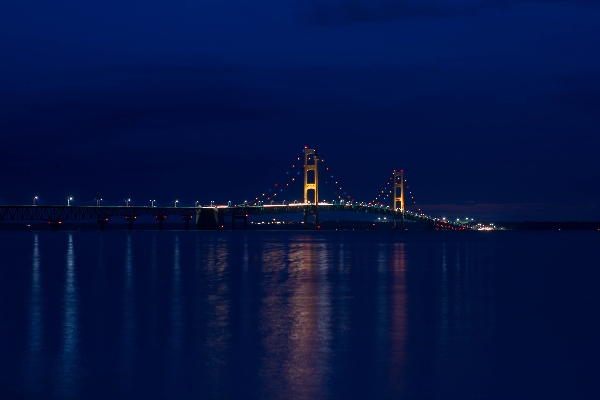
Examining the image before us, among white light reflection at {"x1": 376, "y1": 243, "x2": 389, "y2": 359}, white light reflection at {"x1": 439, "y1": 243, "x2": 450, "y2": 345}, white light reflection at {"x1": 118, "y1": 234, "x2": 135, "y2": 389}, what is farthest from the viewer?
white light reflection at {"x1": 439, "y1": 243, "x2": 450, "y2": 345}

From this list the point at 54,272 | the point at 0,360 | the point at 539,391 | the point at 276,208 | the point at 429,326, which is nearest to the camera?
the point at 539,391

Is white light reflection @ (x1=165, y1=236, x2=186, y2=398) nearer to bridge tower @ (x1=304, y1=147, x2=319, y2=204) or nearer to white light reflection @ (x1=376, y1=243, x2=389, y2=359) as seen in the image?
white light reflection @ (x1=376, y1=243, x2=389, y2=359)

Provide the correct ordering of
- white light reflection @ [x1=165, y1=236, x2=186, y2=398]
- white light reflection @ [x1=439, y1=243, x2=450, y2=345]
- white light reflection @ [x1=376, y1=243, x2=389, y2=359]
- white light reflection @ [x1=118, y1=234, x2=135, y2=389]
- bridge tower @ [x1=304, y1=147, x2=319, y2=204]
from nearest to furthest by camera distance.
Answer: white light reflection @ [x1=165, y1=236, x2=186, y2=398], white light reflection @ [x1=118, y1=234, x2=135, y2=389], white light reflection @ [x1=376, y1=243, x2=389, y2=359], white light reflection @ [x1=439, y1=243, x2=450, y2=345], bridge tower @ [x1=304, y1=147, x2=319, y2=204]

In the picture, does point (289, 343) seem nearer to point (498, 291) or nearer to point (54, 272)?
point (498, 291)

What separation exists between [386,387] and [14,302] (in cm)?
908

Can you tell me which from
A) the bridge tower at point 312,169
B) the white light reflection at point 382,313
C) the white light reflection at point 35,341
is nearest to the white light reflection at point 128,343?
the white light reflection at point 35,341

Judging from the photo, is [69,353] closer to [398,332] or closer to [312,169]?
[398,332]

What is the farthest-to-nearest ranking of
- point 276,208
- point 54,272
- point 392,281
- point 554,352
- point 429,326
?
1. point 276,208
2. point 54,272
3. point 392,281
4. point 429,326
5. point 554,352

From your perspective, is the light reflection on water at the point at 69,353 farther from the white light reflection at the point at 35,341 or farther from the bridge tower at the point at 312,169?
the bridge tower at the point at 312,169

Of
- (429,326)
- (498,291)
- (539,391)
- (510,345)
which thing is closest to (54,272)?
(498,291)

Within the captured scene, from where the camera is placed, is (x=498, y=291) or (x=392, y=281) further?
(x=392, y=281)

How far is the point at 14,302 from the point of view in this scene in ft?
46.1

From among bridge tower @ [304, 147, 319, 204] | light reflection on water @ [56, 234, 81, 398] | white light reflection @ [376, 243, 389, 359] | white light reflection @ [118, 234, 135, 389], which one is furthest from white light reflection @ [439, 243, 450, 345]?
bridge tower @ [304, 147, 319, 204]

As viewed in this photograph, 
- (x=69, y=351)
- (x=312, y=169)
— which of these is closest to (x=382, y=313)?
(x=69, y=351)
